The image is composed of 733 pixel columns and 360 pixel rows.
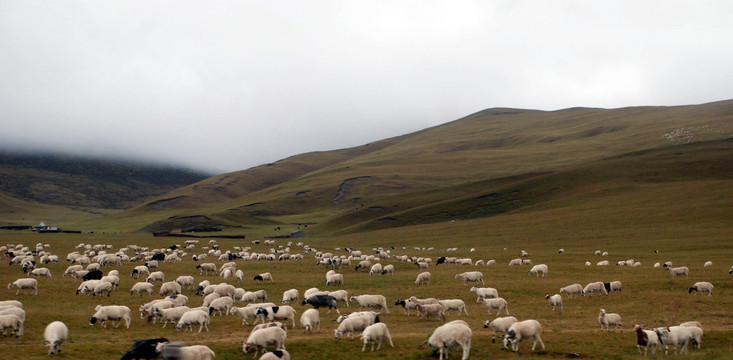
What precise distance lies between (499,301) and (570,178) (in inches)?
4446

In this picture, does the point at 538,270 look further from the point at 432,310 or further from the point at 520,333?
the point at 520,333

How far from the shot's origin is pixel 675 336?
18000 millimetres

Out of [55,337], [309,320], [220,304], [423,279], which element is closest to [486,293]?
[423,279]

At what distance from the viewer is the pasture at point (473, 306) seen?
17953 mm

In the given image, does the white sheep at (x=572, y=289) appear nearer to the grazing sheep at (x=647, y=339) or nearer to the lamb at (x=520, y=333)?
the grazing sheep at (x=647, y=339)

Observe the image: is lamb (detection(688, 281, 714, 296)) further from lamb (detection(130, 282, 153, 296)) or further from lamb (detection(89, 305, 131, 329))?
lamb (detection(130, 282, 153, 296))

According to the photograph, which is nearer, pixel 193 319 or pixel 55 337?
pixel 55 337

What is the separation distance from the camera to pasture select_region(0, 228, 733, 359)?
18.0 m

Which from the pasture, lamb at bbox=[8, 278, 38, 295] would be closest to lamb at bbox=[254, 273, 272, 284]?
the pasture

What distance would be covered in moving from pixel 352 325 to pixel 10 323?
13446 mm

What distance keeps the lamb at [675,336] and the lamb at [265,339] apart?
559 inches

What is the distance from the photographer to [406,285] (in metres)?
38.1

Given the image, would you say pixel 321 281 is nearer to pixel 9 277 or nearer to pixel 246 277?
pixel 246 277

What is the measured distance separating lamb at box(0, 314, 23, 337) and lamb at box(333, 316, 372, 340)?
1269cm
